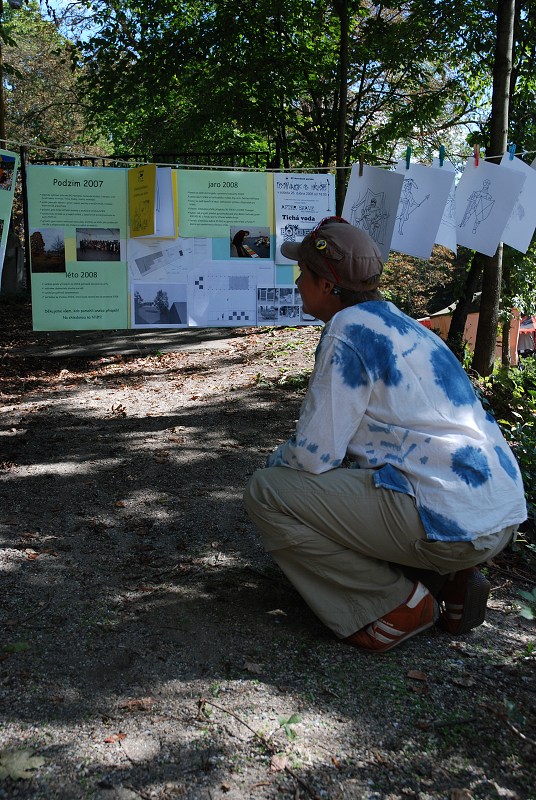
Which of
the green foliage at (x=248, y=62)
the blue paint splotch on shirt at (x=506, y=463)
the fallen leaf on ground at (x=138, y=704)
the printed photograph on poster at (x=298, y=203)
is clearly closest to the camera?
the fallen leaf on ground at (x=138, y=704)

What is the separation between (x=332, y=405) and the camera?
Result: 107 inches

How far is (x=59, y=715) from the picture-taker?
7.95 ft

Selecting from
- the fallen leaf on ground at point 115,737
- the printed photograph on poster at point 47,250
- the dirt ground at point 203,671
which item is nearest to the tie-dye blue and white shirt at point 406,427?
the dirt ground at point 203,671

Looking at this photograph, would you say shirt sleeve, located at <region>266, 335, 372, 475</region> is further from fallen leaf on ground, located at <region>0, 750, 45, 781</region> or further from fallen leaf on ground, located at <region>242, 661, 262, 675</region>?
fallen leaf on ground, located at <region>0, 750, 45, 781</region>

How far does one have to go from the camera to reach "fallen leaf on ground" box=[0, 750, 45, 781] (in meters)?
2.12

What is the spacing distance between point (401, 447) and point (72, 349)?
826 centimetres

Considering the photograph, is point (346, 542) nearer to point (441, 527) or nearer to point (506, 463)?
A: point (441, 527)

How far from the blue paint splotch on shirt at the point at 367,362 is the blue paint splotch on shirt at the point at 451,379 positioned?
0.16 metres

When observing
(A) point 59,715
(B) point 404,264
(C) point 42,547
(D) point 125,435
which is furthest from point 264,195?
(B) point 404,264

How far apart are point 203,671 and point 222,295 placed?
3.08m

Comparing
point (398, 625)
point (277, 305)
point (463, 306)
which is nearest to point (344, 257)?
point (398, 625)

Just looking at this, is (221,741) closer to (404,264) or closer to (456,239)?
(456,239)

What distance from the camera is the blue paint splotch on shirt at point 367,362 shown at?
2.73 metres

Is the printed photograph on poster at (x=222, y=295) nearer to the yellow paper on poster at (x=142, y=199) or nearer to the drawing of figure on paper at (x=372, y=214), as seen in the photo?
the yellow paper on poster at (x=142, y=199)
